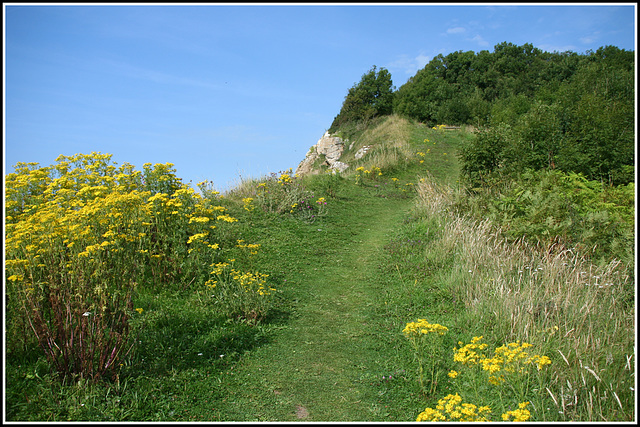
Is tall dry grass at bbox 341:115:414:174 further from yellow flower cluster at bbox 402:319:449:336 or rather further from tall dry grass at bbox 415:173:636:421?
yellow flower cluster at bbox 402:319:449:336

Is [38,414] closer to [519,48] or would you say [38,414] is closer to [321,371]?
[321,371]

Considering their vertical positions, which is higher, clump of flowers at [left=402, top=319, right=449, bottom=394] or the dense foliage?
the dense foliage

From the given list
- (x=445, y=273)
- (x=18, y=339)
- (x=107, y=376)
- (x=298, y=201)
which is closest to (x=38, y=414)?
(x=107, y=376)

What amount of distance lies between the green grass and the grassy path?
15mm

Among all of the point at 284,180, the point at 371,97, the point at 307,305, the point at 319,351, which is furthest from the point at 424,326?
the point at 371,97

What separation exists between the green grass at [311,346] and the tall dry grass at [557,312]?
0.03 m

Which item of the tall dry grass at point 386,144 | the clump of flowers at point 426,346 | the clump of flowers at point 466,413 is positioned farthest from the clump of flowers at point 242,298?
the tall dry grass at point 386,144

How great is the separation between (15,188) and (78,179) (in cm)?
82

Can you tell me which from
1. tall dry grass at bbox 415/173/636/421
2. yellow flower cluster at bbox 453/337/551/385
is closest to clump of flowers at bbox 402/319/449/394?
yellow flower cluster at bbox 453/337/551/385

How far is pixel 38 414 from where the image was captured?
3105 millimetres

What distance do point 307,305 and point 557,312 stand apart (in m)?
3.02

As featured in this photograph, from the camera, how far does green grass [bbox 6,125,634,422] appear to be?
11.1ft

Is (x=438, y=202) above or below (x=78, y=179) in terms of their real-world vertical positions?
below

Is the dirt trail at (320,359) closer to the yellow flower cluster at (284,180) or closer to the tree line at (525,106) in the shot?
the yellow flower cluster at (284,180)
